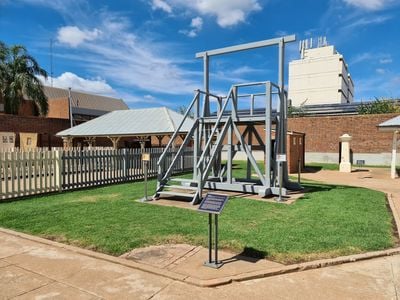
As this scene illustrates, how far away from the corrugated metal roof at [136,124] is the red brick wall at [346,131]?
9505mm

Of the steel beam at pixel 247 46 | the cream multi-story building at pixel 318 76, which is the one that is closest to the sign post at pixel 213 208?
the steel beam at pixel 247 46

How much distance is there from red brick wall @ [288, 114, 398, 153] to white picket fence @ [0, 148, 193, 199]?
47.5 feet

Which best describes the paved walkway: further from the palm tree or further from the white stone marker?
the palm tree

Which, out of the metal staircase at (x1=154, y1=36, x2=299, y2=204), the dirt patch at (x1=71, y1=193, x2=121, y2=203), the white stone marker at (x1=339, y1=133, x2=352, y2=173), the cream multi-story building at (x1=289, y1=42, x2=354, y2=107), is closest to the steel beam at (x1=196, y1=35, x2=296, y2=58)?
the metal staircase at (x1=154, y1=36, x2=299, y2=204)

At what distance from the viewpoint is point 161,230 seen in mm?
5848

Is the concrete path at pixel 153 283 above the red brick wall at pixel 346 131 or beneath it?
A: beneath

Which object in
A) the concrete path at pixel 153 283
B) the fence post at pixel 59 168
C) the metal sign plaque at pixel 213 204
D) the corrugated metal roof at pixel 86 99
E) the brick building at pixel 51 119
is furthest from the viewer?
the corrugated metal roof at pixel 86 99

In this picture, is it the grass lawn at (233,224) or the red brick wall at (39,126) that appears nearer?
the grass lawn at (233,224)

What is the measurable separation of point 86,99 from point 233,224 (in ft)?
153

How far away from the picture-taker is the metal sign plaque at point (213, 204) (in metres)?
4.19

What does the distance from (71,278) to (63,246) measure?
4.10 ft

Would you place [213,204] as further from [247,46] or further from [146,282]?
[247,46]

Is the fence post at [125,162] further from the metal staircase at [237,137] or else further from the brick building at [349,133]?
the brick building at [349,133]

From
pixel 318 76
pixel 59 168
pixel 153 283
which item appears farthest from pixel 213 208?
pixel 318 76
